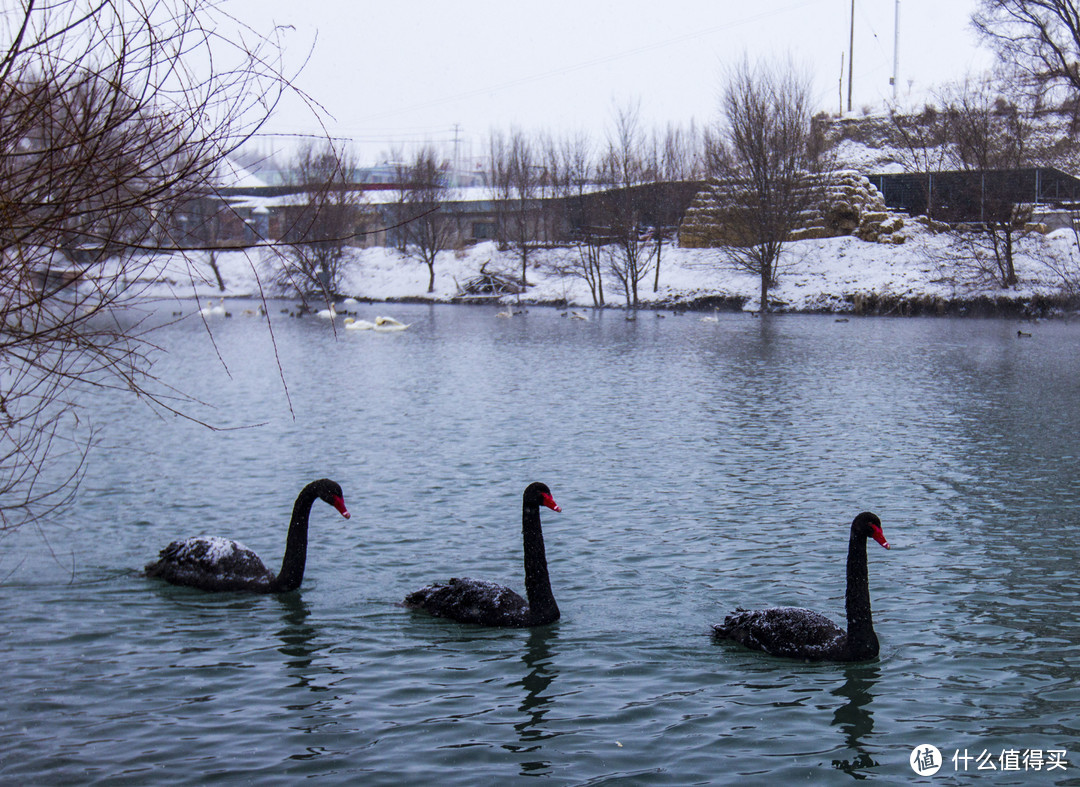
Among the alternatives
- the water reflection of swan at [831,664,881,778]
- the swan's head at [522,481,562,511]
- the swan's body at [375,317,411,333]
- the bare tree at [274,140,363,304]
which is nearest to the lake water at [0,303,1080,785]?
the water reflection of swan at [831,664,881,778]

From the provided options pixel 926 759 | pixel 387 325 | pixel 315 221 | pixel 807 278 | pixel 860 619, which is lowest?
pixel 926 759

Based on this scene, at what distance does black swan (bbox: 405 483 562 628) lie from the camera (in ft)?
25.9

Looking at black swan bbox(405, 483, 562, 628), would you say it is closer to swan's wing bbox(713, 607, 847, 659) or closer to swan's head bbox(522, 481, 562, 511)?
swan's head bbox(522, 481, 562, 511)

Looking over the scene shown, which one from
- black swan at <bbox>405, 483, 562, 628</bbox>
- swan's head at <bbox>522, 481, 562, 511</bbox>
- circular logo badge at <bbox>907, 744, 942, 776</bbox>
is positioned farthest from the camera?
swan's head at <bbox>522, 481, 562, 511</bbox>

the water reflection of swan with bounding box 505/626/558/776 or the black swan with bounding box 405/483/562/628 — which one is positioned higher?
the black swan with bounding box 405/483/562/628

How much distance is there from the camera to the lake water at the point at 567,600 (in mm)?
5867

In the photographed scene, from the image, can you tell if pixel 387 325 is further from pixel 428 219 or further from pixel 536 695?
pixel 536 695

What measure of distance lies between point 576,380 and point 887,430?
30.9ft

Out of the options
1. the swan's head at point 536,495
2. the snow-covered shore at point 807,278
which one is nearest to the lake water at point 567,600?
the swan's head at point 536,495

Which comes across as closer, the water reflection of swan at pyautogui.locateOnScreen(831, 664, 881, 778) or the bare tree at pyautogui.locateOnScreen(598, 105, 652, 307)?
the water reflection of swan at pyautogui.locateOnScreen(831, 664, 881, 778)

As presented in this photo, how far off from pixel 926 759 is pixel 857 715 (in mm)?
606

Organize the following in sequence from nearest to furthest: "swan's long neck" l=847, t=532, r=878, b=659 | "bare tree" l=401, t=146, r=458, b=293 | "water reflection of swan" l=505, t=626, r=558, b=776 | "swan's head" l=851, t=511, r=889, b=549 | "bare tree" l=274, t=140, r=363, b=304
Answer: "bare tree" l=274, t=140, r=363, b=304 < "water reflection of swan" l=505, t=626, r=558, b=776 < "swan's long neck" l=847, t=532, r=878, b=659 < "swan's head" l=851, t=511, r=889, b=549 < "bare tree" l=401, t=146, r=458, b=293

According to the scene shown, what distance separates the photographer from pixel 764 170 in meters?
52.1

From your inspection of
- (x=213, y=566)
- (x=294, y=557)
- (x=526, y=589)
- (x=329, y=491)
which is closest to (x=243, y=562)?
(x=213, y=566)
